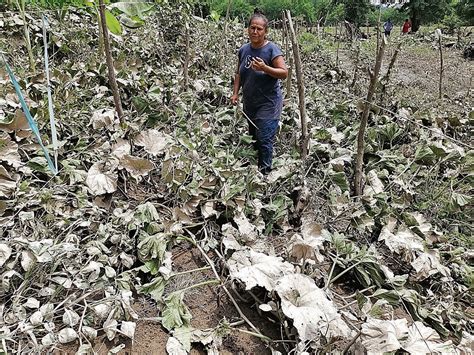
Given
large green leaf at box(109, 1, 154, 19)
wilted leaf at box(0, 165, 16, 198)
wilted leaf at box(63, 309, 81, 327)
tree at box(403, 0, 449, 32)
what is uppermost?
tree at box(403, 0, 449, 32)

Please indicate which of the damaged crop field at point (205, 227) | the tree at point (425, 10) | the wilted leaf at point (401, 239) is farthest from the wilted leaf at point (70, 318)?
the tree at point (425, 10)

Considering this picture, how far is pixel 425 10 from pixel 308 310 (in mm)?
24447

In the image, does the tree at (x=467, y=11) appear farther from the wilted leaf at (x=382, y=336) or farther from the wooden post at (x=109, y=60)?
the wilted leaf at (x=382, y=336)

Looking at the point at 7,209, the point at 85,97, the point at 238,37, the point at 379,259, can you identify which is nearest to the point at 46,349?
the point at 7,209

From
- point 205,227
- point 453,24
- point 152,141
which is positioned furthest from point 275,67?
point 453,24

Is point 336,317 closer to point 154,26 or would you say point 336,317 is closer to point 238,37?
point 154,26

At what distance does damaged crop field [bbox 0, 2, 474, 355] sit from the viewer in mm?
1769

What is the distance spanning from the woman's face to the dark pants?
61 centimetres

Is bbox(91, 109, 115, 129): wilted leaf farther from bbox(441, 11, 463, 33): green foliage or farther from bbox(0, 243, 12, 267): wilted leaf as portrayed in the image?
bbox(441, 11, 463, 33): green foliage

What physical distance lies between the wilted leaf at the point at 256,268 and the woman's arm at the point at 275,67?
1.31m

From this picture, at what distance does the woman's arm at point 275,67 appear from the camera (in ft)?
9.07

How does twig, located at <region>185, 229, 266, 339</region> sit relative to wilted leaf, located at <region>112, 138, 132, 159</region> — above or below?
below

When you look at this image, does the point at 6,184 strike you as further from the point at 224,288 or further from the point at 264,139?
the point at 264,139

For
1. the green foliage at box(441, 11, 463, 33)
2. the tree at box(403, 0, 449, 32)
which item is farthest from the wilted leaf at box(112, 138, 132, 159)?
the tree at box(403, 0, 449, 32)
